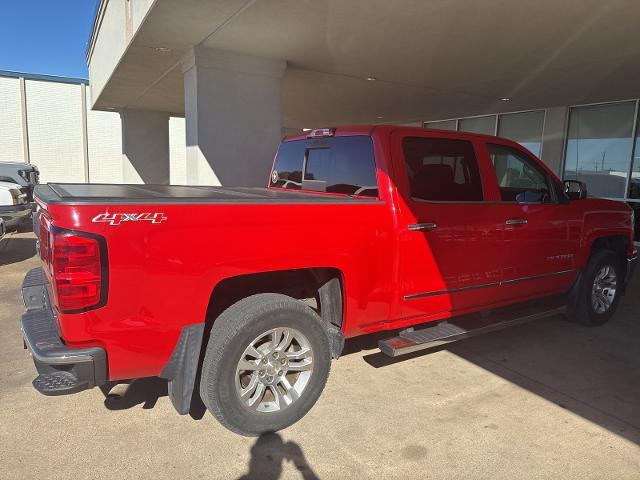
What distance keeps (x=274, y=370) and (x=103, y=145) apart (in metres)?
23.4

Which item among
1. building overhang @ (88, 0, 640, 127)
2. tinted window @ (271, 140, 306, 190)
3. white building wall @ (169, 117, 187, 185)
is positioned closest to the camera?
tinted window @ (271, 140, 306, 190)

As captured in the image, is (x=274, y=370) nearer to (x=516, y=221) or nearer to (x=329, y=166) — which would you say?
(x=329, y=166)

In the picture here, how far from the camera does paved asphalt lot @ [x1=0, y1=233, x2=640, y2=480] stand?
2777 millimetres

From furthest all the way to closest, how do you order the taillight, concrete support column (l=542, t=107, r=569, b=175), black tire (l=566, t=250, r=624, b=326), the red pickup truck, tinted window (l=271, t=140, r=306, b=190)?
concrete support column (l=542, t=107, r=569, b=175)
black tire (l=566, t=250, r=624, b=326)
tinted window (l=271, t=140, r=306, b=190)
the red pickup truck
the taillight

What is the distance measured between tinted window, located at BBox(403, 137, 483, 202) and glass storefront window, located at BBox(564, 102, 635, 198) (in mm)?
9439

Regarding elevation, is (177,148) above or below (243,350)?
above

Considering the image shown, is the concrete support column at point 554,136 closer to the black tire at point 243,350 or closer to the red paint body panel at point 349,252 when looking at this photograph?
the red paint body panel at point 349,252

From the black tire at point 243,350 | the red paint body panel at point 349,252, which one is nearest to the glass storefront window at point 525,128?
the red paint body panel at point 349,252

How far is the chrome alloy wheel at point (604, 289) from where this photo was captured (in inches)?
209

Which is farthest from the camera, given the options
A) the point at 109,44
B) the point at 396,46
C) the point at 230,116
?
the point at 109,44

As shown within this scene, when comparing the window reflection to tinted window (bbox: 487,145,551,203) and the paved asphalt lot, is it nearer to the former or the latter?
tinted window (bbox: 487,145,551,203)

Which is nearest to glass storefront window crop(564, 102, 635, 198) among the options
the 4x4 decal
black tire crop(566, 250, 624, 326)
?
black tire crop(566, 250, 624, 326)

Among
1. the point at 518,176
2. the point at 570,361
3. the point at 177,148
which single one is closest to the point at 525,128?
the point at 518,176

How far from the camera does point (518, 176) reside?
4.74m
